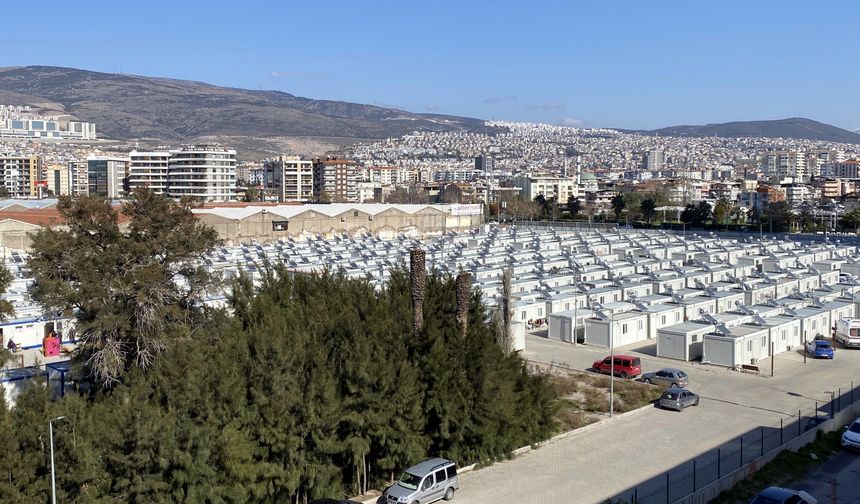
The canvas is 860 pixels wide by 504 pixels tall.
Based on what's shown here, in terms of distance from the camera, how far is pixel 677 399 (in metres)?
13.1

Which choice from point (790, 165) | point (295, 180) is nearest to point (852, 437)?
point (295, 180)

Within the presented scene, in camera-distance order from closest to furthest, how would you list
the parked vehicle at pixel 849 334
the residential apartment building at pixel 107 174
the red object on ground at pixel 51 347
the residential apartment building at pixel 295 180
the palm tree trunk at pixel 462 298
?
the palm tree trunk at pixel 462 298
the red object on ground at pixel 51 347
the parked vehicle at pixel 849 334
the residential apartment building at pixel 107 174
the residential apartment building at pixel 295 180

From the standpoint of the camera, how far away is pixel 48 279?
10234 mm

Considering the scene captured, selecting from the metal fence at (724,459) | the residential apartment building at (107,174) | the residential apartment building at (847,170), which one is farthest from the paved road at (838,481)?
the residential apartment building at (847,170)

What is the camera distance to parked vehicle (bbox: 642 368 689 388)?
14.7 m

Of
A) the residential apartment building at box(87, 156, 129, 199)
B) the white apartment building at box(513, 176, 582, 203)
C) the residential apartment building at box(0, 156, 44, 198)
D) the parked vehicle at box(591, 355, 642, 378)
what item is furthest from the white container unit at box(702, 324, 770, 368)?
the residential apartment building at box(0, 156, 44, 198)

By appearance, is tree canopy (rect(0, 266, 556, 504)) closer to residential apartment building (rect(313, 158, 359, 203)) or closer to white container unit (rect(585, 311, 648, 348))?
white container unit (rect(585, 311, 648, 348))

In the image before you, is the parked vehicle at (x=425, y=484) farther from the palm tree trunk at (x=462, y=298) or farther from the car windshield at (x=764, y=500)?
the car windshield at (x=764, y=500)

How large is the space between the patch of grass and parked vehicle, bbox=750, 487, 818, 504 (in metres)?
0.67

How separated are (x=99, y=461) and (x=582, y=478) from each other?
5653 mm

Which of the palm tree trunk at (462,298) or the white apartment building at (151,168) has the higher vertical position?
the white apartment building at (151,168)

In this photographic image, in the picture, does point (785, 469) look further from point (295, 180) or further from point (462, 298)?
point (295, 180)

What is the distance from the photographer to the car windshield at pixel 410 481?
9113mm

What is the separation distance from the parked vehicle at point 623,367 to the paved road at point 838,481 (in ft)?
14.8
